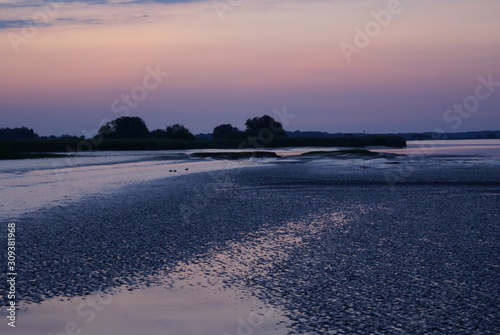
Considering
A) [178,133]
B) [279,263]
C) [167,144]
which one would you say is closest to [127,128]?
[178,133]

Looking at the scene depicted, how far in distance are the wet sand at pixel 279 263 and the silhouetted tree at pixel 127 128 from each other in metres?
157

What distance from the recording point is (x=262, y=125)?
189m

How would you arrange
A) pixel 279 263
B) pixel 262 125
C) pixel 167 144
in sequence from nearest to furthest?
pixel 279 263 < pixel 167 144 < pixel 262 125

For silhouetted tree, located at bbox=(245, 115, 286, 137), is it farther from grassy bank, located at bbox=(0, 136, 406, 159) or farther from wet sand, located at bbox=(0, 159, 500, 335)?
wet sand, located at bbox=(0, 159, 500, 335)

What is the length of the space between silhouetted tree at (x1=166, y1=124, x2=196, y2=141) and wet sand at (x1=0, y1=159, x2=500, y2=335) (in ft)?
494

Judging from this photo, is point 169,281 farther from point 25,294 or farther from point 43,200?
point 43,200

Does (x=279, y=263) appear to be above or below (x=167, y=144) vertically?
below

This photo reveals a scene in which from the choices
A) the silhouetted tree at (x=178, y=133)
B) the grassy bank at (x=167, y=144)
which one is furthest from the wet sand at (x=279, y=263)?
the silhouetted tree at (x=178, y=133)

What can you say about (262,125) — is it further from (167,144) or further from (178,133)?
(167,144)

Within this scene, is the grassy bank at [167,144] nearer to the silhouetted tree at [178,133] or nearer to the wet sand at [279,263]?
the silhouetted tree at [178,133]

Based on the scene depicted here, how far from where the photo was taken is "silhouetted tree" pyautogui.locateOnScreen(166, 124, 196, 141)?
6891 inches

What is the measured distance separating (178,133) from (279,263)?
165 metres

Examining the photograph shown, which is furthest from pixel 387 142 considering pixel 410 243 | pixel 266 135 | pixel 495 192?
pixel 410 243

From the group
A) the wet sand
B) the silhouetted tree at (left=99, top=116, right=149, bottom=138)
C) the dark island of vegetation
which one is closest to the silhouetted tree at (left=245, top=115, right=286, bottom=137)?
the dark island of vegetation
